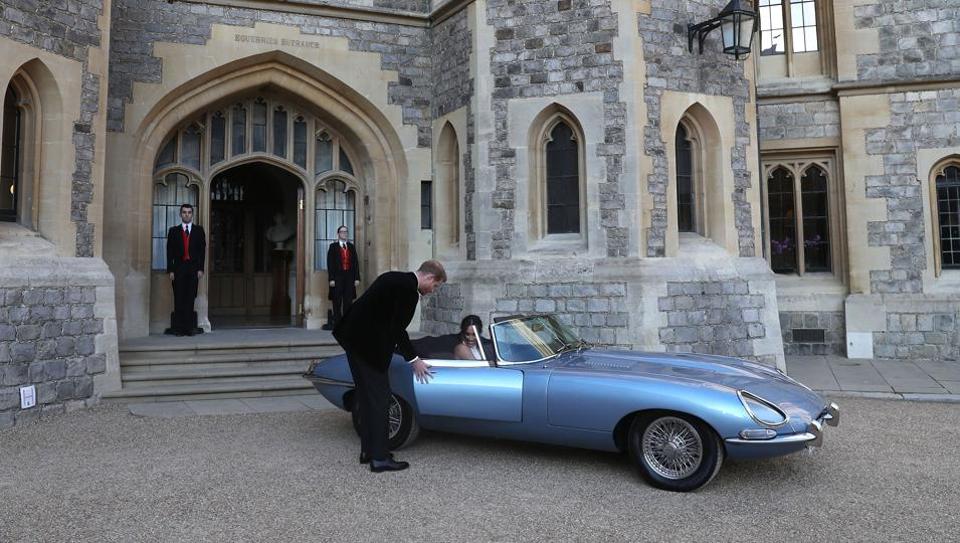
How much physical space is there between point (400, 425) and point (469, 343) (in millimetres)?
789

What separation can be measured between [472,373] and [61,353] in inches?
175

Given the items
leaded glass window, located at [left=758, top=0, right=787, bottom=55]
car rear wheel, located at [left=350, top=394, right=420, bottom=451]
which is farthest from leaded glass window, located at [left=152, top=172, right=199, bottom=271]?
leaded glass window, located at [left=758, top=0, right=787, bottom=55]

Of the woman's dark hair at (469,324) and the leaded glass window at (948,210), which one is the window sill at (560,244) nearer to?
the woman's dark hair at (469,324)

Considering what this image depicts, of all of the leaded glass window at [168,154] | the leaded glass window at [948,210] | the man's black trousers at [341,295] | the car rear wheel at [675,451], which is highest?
the leaded glass window at [168,154]

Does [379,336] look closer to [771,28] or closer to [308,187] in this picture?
[308,187]

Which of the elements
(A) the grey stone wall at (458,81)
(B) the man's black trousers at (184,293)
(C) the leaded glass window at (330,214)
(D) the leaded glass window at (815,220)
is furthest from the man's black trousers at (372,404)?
(D) the leaded glass window at (815,220)

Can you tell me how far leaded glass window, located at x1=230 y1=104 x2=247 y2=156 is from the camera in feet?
32.1

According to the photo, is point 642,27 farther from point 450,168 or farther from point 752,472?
point 752,472

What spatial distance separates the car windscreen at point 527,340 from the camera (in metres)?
4.64

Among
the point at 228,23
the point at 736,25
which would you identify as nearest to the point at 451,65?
the point at 228,23

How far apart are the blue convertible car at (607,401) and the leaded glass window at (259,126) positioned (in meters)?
5.72

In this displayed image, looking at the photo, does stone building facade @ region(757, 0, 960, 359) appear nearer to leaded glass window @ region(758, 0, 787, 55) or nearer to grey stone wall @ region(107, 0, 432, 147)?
leaded glass window @ region(758, 0, 787, 55)

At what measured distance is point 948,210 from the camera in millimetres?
10094

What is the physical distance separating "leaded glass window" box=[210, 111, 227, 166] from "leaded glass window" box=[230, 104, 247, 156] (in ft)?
0.40
